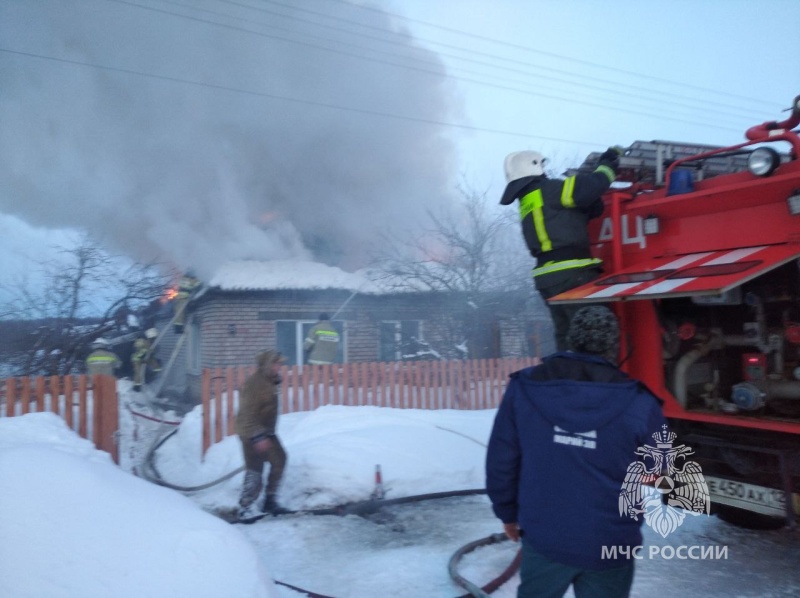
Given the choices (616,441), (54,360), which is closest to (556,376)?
(616,441)

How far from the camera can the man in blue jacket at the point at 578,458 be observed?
6.40ft

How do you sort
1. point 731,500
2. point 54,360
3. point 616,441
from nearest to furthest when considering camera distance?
point 616,441 < point 731,500 < point 54,360

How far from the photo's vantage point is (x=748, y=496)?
331 cm

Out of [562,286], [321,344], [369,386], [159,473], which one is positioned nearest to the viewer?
[562,286]

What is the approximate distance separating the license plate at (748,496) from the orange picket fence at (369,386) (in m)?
5.22

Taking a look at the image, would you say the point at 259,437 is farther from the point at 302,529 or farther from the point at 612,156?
the point at 612,156

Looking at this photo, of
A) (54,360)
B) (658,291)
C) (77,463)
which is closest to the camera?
(77,463)

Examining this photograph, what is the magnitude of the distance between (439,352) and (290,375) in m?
4.19

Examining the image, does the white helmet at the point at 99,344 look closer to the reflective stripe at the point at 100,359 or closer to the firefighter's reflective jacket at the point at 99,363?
the firefighter's reflective jacket at the point at 99,363

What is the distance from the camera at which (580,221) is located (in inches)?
151

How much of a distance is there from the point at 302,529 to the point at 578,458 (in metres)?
3.29

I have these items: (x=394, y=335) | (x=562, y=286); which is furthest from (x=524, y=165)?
(x=394, y=335)

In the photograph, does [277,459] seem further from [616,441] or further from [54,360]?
[54,360]

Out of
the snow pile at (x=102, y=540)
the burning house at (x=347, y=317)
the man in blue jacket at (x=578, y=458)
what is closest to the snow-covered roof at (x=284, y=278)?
the burning house at (x=347, y=317)
